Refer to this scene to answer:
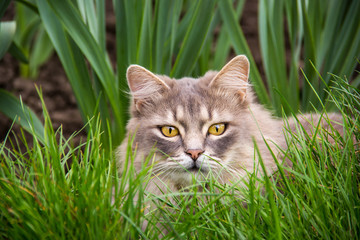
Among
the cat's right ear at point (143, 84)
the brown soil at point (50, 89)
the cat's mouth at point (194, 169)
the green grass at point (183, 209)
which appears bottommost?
the brown soil at point (50, 89)

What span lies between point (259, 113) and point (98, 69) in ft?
2.74

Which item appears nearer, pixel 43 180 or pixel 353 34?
pixel 43 180

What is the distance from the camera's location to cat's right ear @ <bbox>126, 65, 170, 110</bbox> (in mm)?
1999

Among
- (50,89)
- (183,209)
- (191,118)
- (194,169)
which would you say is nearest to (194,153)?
(194,169)

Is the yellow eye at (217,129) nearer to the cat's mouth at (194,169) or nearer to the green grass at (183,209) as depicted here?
the cat's mouth at (194,169)

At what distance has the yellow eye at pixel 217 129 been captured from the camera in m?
1.95

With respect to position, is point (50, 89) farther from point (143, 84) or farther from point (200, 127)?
point (200, 127)

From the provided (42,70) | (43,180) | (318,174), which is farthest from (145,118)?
(42,70)

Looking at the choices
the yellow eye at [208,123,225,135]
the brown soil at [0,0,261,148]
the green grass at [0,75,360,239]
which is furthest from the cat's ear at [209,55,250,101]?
the brown soil at [0,0,261,148]

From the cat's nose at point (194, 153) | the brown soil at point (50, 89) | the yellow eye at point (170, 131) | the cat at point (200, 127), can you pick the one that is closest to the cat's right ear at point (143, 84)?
the cat at point (200, 127)

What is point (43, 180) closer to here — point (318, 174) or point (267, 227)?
point (267, 227)

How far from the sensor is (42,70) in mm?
4121

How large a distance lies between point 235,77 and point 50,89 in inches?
86.9

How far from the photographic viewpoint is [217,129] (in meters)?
1.96
